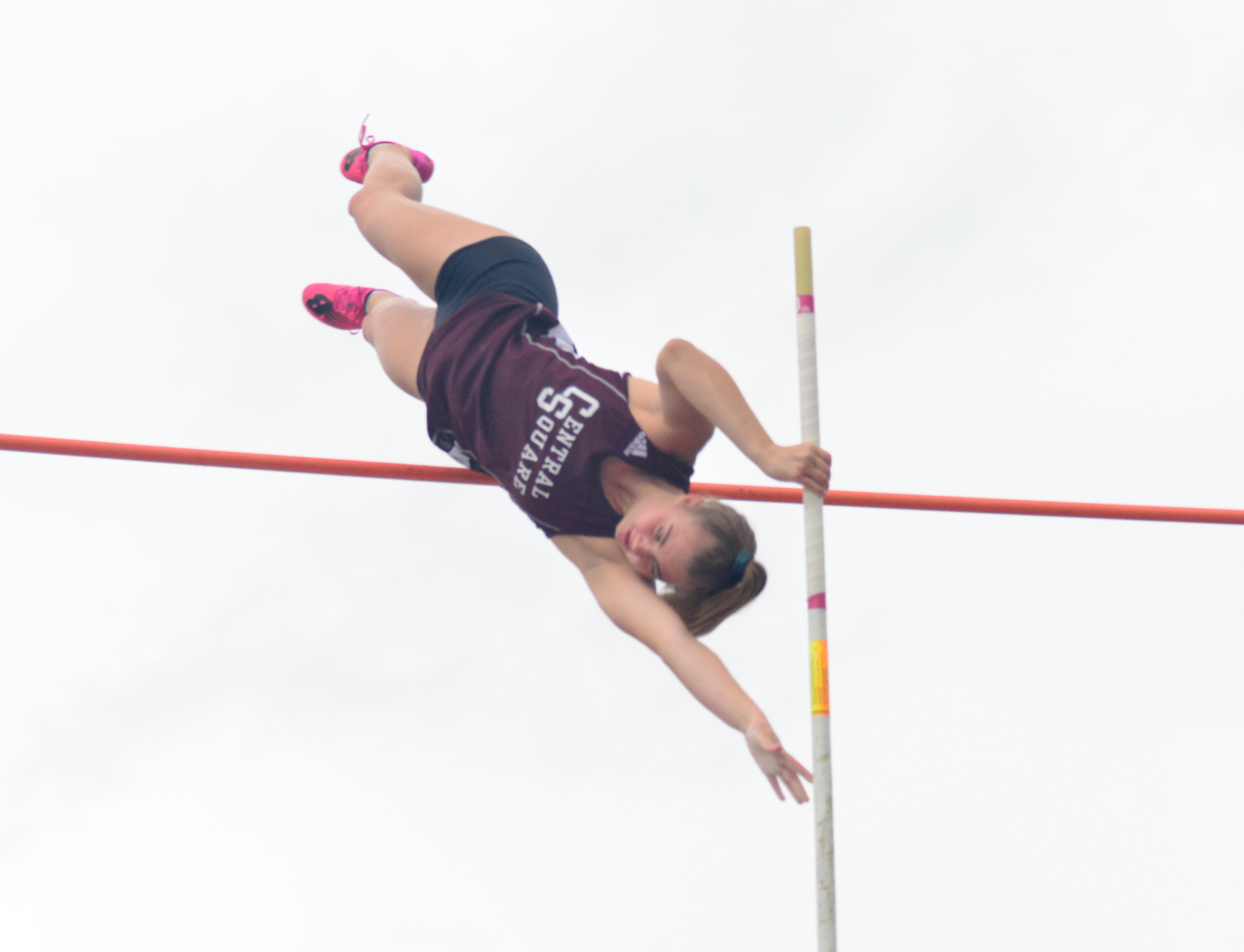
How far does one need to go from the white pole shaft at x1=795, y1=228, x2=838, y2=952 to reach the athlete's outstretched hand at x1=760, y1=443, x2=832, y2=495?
0.34ft

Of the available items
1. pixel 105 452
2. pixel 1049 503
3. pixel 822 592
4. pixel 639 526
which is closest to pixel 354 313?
pixel 105 452

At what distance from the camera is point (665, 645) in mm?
3932

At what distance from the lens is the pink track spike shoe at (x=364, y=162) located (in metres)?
5.26

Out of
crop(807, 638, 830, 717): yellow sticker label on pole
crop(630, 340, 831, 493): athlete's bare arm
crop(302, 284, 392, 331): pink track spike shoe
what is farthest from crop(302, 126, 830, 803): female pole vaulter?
crop(302, 284, 392, 331): pink track spike shoe

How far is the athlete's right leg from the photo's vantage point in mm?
4594

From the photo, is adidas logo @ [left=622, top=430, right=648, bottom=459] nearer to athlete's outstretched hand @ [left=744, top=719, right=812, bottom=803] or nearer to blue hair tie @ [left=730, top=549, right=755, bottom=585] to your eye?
blue hair tie @ [left=730, top=549, right=755, bottom=585]

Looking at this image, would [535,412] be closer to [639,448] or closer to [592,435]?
[592,435]

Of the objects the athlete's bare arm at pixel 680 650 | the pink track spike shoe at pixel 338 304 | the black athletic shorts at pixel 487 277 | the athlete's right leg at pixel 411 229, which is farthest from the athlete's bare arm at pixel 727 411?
the pink track spike shoe at pixel 338 304

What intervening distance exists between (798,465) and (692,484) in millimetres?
1418

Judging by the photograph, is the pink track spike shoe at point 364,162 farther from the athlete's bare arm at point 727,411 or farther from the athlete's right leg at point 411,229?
the athlete's bare arm at point 727,411

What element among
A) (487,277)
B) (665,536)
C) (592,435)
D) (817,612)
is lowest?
(817,612)

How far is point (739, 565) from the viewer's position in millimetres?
3998

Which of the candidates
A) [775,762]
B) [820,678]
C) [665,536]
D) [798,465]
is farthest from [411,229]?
[775,762]

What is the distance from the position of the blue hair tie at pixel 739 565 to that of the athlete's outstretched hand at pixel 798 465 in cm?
37
